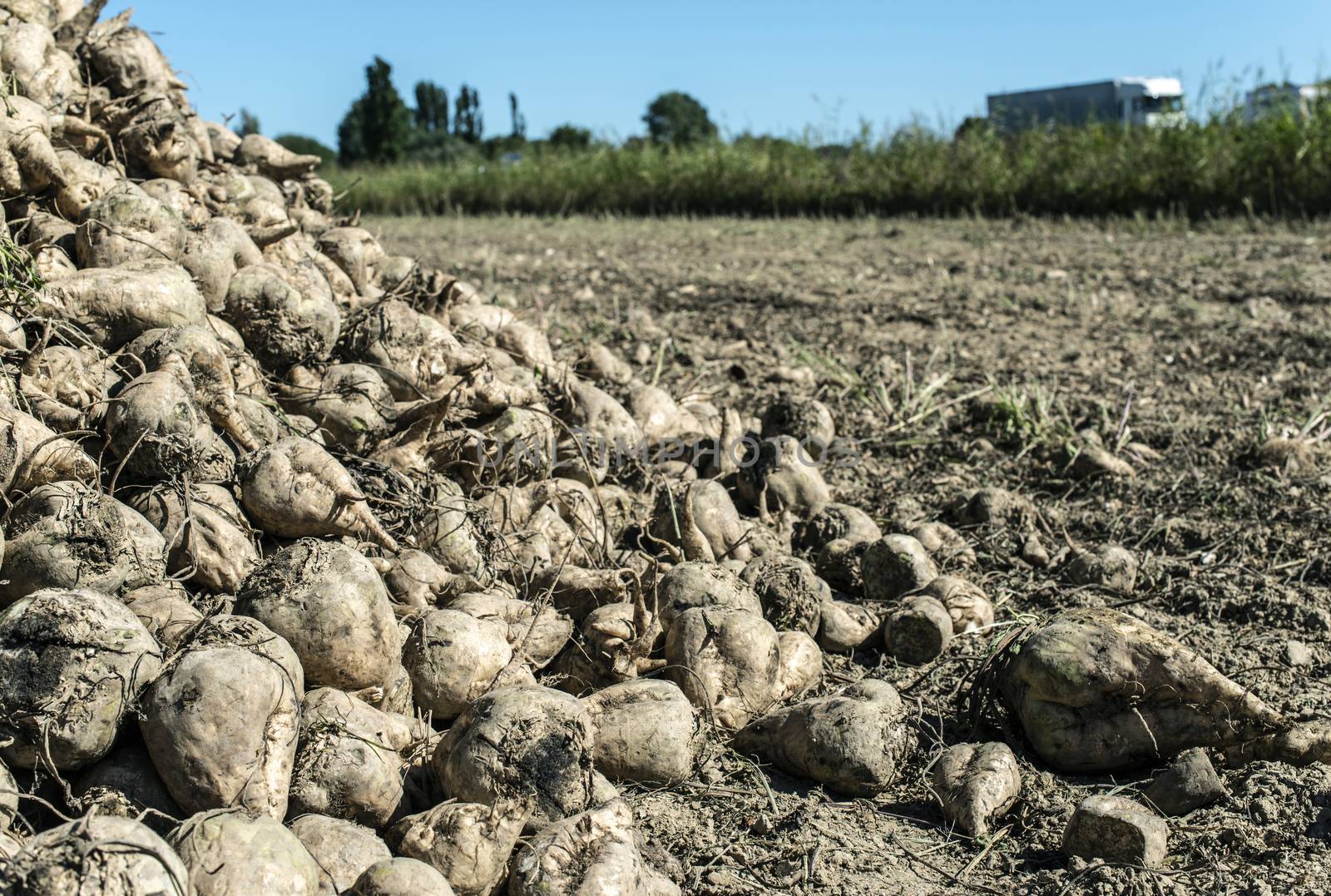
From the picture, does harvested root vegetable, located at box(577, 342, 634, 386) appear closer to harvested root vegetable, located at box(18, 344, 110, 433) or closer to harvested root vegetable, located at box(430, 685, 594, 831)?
harvested root vegetable, located at box(18, 344, 110, 433)

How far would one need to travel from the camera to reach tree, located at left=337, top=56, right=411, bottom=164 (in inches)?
1523

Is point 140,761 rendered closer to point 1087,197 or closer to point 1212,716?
point 1212,716

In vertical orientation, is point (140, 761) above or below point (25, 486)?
below

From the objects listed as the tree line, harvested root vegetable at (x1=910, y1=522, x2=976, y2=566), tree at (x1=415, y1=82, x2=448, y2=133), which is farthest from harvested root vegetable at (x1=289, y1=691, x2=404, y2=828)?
tree at (x1=415, y1=82, x2=448, y2=133)

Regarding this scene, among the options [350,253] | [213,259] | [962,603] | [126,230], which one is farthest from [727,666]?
[350,253]

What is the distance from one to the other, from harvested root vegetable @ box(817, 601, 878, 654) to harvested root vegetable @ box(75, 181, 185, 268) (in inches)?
84.8

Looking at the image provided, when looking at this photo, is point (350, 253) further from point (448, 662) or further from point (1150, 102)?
point (1150, 102)

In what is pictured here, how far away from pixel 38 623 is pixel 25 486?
52cm

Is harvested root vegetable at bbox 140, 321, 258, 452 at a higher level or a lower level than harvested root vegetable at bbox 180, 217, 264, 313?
lower

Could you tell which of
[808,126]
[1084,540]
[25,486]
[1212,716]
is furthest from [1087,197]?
[25,486]

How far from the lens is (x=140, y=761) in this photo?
222cm

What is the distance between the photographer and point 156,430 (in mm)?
2680

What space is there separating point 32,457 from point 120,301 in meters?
0.64

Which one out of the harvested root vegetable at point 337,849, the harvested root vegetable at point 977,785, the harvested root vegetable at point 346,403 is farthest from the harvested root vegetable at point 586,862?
the harvested root vegetable at point 346,403
